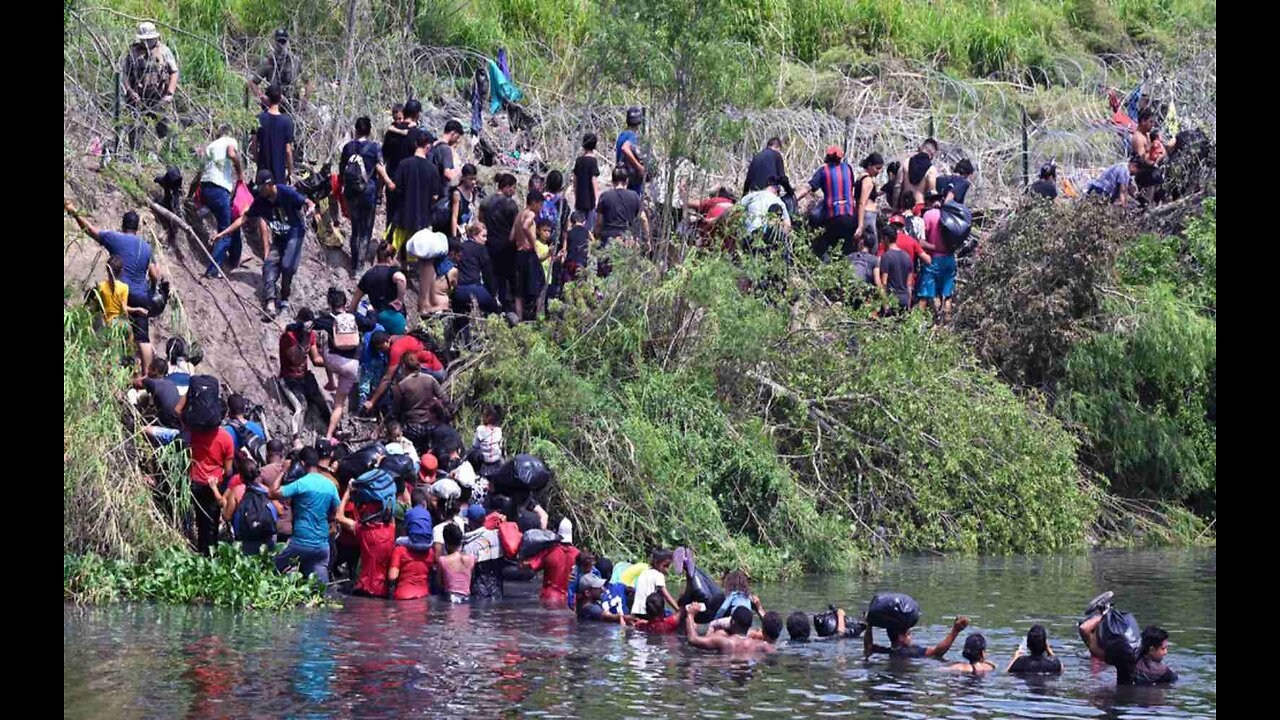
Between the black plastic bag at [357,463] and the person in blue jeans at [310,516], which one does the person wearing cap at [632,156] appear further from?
the person in blue jeans at [310,516]

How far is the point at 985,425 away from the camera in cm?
2316

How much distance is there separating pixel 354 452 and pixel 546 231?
419 cm

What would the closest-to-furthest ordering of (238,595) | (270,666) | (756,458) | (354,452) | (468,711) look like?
(468,711)
(270,666)
(238,595)
(354,452)
(756,458)

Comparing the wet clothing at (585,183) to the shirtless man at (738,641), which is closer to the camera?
the shirtless man at (738,641)

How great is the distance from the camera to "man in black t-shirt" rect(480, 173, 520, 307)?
22750 mm

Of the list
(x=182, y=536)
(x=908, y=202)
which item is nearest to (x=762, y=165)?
(x=908, y=202)

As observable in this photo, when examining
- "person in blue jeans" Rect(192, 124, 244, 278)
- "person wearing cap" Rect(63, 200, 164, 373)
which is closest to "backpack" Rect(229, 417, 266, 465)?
"person wearing cap" Rect(63, 200, 164, 373)

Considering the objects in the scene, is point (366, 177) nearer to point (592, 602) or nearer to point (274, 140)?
→ point (274, 140)

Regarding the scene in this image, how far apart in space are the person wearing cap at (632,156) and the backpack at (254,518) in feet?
25.6

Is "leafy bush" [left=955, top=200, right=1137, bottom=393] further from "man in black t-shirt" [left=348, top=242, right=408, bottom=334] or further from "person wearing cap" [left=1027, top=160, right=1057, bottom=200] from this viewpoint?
"man in black t-shirt" [left=348, top=242, right=408, bottom=334]

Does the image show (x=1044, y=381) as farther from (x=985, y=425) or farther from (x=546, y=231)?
(x=546, y=231)

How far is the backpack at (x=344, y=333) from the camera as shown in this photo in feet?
70.8

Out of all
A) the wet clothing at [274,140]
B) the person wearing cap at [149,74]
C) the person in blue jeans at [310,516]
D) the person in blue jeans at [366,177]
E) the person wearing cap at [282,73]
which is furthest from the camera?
the person wearing cap at [282,73]

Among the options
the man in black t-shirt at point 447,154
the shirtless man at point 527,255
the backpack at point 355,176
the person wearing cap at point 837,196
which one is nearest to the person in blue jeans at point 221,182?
the backpack at point 355,176
